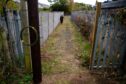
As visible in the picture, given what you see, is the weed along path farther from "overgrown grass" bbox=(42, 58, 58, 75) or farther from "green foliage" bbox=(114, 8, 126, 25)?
"green foliage" bbox=(114, 8, 126, 25)

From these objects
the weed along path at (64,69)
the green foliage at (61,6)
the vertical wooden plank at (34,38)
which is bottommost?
the weed along path at (64,69)

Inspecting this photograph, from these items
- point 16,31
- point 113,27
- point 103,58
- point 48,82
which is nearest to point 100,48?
point 103,58

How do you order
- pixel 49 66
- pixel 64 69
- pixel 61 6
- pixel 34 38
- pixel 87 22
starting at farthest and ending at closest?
pixel 61 6, pixel 87 22, pixel 49 66, pixel 64 69, pixel 34 38

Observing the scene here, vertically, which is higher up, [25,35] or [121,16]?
[121,16]

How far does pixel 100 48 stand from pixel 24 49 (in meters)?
2.03

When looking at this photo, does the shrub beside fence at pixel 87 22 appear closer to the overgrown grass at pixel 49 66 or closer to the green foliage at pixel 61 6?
the overgrown grass at pixel 49 66

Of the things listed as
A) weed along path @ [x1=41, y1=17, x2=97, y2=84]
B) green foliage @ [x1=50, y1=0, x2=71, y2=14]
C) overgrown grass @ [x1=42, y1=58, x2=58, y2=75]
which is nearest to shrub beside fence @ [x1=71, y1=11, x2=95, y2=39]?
weed along path @ [x1=41, y1=17, x2=97, y2=84]

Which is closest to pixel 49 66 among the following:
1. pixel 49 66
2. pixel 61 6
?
pixel 49 66

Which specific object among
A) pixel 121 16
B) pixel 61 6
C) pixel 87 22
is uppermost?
pixel 61 6

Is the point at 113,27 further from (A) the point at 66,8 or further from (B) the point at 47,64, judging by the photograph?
(A) the point at 66,8

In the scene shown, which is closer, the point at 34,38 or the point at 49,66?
the point at 34,38

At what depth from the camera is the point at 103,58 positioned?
3.88m

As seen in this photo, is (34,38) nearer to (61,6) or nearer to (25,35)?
(25,35)

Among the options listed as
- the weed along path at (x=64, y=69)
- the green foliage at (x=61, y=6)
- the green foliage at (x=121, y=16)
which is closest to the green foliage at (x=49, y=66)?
the weed along path at (x=64, y=69)
